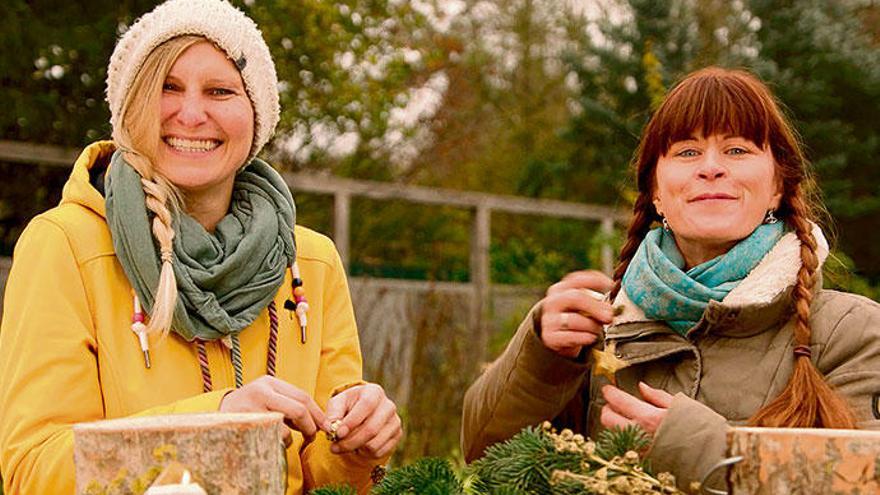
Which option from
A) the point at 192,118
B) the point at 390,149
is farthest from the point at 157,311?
the point at 390,149

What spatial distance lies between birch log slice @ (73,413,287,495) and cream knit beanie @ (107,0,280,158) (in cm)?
108

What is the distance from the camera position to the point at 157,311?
7.65ft

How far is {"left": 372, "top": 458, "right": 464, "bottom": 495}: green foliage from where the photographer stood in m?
1.84

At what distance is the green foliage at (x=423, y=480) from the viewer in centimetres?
184

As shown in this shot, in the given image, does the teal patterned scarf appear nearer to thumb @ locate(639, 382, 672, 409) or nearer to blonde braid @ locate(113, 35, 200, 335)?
thumb @ locate(639, 382, 672, 409)

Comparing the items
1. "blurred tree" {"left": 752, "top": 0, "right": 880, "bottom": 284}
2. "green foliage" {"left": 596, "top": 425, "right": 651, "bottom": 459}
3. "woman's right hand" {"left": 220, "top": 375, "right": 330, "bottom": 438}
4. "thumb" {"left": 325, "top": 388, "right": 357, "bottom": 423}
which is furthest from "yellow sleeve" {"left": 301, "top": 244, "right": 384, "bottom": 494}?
"blurred tree" {"left": 752, "top": 0, "right": 880, "bottom": 284}

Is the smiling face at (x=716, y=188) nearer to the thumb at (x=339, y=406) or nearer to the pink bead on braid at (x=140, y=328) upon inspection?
the thumb at (x=339, y=406)

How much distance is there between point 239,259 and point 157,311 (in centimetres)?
24

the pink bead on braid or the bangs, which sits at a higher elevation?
the bangs

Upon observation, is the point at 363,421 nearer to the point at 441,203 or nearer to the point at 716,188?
the point at 716,188

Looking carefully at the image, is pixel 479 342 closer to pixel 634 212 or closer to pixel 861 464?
pixel 634 212

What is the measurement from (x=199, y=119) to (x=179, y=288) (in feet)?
1.22

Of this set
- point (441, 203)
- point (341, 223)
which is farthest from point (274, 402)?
point (441, 203)

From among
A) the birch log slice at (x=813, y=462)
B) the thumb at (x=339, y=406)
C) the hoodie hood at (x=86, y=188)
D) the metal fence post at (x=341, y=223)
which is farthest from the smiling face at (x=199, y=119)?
the metal fence post at (x=341, y=223)
